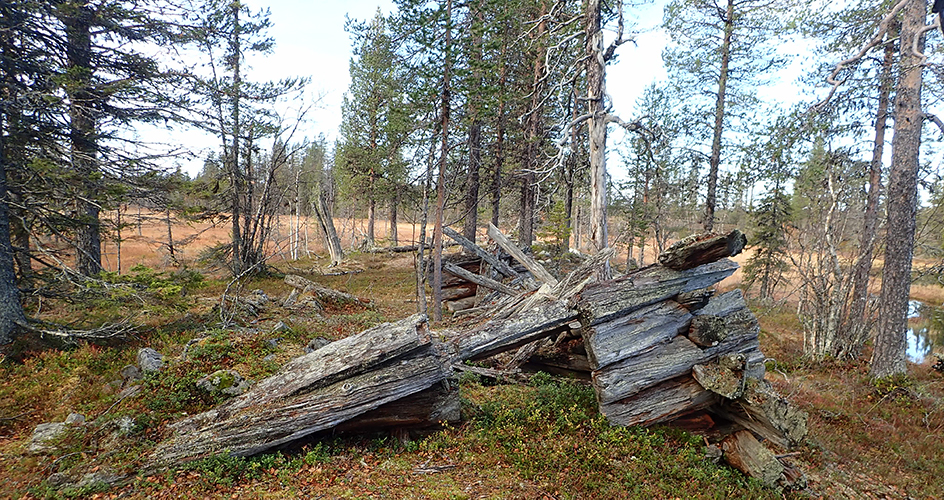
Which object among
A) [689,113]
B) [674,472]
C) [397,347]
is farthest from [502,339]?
[689,113]

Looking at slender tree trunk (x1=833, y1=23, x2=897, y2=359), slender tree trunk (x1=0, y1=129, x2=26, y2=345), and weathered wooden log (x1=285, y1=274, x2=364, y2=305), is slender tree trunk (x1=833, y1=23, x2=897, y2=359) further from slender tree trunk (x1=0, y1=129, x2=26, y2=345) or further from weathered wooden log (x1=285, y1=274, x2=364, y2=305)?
slender tree trunk (x1=0, y1=129, x2=26, y2=345)

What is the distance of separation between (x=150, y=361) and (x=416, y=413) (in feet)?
19.3

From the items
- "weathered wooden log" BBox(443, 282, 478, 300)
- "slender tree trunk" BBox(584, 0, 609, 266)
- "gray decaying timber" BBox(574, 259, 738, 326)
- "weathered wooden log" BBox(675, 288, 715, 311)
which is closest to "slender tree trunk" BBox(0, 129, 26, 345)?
"weathered wooden log" BBox(443, 282, 478, 300)

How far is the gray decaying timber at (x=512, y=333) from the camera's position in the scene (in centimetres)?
752

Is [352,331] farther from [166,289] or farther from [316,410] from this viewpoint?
[316,410]

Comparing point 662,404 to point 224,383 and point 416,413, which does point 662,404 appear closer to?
point 416,413

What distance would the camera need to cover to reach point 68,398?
7.86 metres

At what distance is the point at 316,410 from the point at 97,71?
1211 centimetres

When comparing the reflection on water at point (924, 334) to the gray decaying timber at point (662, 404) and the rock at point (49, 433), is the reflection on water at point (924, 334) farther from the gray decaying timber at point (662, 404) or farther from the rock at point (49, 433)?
the rock at point (49, 433)

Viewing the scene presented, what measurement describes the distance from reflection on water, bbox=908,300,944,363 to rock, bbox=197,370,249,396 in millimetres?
27269

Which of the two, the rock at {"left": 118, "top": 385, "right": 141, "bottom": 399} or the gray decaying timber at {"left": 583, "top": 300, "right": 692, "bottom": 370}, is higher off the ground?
the gray decaying timber at {"left": 583, "top": 300, "right": 692, "bottom": 370}

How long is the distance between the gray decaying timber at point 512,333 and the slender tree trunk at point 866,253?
12.1m

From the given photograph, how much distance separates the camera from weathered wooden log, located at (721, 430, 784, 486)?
606cm

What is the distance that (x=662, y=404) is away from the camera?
704 cm
